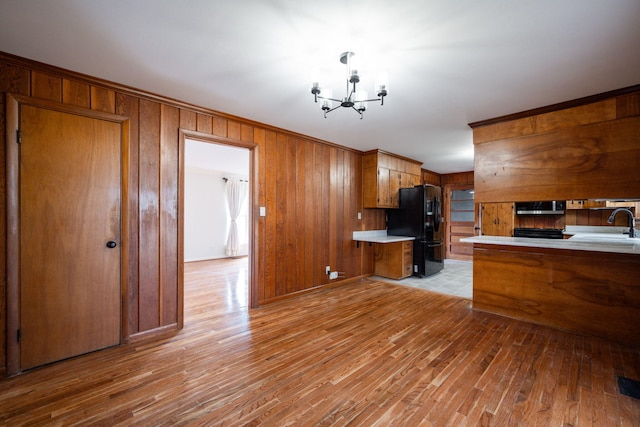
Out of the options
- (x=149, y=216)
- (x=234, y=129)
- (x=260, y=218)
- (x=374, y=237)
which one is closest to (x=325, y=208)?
(x=260, y=218)

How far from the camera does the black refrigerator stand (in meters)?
5.04

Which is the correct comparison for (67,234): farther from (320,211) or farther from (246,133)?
(320,211)

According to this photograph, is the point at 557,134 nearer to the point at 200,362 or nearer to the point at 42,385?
the point at 200,362

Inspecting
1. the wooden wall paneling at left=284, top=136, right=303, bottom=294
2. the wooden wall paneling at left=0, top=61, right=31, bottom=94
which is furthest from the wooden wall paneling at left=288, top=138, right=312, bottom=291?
the wooden wall paneling at left=0, top=61, right=31, bottom=94

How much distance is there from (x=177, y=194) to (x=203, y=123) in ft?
2.86

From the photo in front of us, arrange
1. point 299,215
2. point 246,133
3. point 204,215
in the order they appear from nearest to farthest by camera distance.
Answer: point 246,133, point 299,215, point 204,215

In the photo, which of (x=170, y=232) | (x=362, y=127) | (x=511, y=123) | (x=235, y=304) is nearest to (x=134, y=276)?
(x=170, y=232)

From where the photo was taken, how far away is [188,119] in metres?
2.88

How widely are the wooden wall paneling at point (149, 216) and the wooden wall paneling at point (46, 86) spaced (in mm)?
584

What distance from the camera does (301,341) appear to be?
2512 mm

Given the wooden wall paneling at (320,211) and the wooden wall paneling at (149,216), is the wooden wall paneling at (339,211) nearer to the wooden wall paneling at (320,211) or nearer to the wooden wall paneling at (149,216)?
the wooden wall paneling at (320,211)

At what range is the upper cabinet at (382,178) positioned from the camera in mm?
4828

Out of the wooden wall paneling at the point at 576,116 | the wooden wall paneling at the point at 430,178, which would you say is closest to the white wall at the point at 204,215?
the wooden wall paneling at the point at 430,178

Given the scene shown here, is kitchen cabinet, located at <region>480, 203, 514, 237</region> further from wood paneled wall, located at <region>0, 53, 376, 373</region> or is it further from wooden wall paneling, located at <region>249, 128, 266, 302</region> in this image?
wooden wall paneling, located at <region>249, 128, 266, 302</region>
